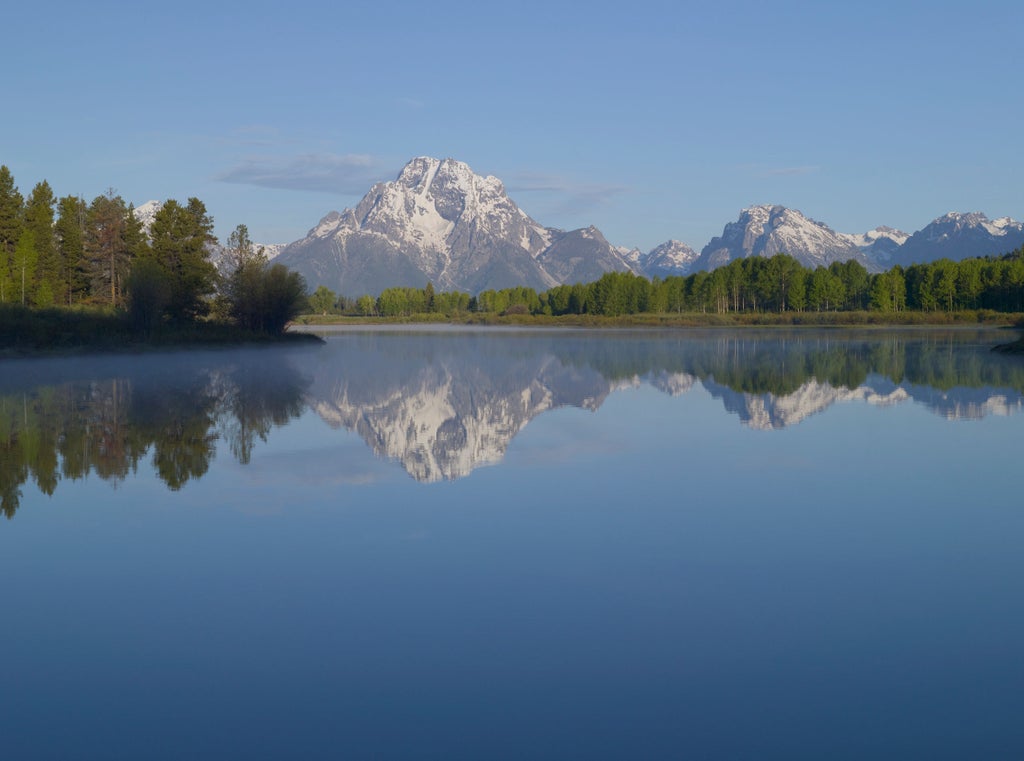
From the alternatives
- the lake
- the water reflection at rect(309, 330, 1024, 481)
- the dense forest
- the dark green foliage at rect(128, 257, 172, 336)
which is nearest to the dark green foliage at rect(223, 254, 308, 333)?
the dense forest

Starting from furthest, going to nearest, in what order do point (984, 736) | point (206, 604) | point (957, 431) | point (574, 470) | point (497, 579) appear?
point (957, 431) → point (574, 470) → point (497, 579) → point (206, 604) → point (984, 736)

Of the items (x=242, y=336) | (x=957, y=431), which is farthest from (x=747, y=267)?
(x=957, y=431)

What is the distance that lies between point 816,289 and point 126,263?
3662 inches

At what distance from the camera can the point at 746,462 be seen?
14.0 m

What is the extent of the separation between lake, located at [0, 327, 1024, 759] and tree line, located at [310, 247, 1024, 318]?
109228 millimetres

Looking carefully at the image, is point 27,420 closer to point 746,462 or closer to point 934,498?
point 746,462

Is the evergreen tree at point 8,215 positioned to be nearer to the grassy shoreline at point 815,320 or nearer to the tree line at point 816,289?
the grassy shoreline at point 815,320

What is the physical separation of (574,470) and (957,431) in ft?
27.5

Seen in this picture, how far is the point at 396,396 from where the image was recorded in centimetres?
2555

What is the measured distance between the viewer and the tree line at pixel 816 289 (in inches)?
4498

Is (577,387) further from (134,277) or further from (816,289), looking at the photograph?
(816,289)

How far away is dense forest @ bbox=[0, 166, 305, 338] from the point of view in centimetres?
6519

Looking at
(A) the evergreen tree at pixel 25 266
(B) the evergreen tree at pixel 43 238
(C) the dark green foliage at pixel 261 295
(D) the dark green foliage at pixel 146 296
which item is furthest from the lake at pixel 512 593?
(B) the evergreen tree at pixel 43 238

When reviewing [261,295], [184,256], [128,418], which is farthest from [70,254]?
[128,418]
